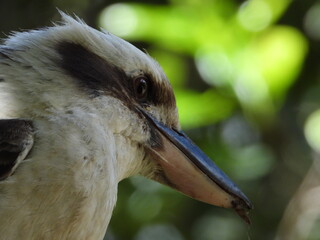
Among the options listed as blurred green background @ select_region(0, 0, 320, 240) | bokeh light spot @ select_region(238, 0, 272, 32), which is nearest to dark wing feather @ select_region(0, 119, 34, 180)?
blurred green background @ select_region(0, 0, 320, 240)

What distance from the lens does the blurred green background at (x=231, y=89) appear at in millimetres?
4578

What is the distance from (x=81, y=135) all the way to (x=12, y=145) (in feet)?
0.83

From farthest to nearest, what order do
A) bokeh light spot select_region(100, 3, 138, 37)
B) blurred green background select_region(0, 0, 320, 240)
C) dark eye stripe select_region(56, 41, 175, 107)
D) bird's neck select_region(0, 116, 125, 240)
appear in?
bokeh light spot select_region(100, 3, 138, 37) < blurred green background select_region(0, 0, 320, 240) < dark eye stripe select_region(56, 41, 175, 107) < bird's neck select_region(0, 116, 125, 240)

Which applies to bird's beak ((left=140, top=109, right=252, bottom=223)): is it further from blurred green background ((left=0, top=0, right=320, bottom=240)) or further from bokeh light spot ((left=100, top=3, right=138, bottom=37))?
bokeh light spot ((left=100, top=3, right=138, bottom=37))

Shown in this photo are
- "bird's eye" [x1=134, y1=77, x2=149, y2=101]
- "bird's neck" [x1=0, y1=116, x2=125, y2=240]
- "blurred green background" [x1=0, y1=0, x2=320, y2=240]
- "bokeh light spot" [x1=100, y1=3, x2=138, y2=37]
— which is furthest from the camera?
"bokeh light spot" [x1=100, y1=3, x2=138, y2=37]

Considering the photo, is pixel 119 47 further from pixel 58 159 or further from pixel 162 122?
pixel 58 159

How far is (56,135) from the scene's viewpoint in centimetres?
295

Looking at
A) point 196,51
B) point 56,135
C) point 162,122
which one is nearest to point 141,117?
point 162,122

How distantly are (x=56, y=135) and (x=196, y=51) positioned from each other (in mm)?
1776

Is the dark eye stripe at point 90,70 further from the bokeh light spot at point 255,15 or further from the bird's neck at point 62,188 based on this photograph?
the bokeh light spot at point 255,15

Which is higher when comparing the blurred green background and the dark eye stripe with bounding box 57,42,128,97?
the dark eye stripe with bounding box 57,42,128,97

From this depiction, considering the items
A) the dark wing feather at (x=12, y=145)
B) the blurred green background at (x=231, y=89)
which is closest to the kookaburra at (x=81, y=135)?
the dark wing feather at (x=12, y=145)

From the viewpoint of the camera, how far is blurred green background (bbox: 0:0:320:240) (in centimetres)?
458

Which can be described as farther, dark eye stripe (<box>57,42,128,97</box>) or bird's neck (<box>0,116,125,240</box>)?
dark eye stripe (<box>57,42,128,97</box>)
